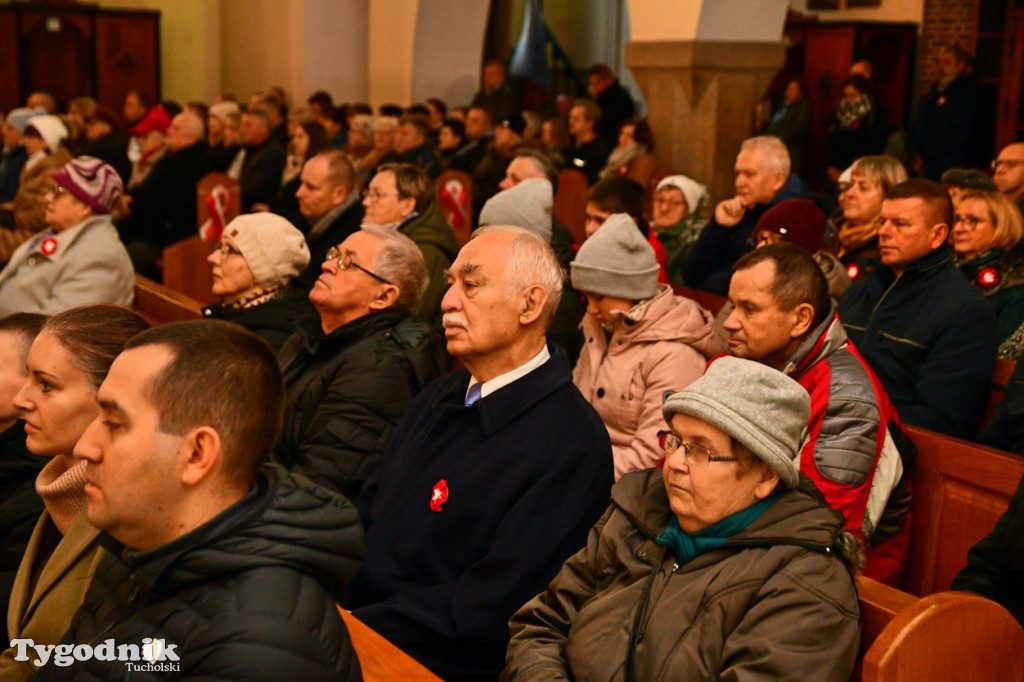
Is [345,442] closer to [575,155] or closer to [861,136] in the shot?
[575,155]

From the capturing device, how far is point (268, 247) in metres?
4.00

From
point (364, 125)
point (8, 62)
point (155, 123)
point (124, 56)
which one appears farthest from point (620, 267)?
point (8, 62)

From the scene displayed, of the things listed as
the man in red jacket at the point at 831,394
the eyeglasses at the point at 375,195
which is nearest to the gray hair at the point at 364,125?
the eyeglasses at the point at 375,195

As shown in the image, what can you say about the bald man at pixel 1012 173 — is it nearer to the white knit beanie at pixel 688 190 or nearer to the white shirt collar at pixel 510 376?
the white knit beanie at pixel 688 190

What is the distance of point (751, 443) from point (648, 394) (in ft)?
4.71

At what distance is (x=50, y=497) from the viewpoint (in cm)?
223

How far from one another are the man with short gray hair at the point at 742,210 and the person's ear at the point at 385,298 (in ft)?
6.53

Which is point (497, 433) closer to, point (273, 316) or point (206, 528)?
point (206, 528)

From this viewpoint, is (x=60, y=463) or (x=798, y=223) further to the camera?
(x=798, y=223)

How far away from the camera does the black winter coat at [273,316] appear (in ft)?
12.8

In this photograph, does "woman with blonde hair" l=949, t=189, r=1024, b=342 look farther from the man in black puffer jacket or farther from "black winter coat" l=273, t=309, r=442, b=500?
Answer: the man in black puffer jacket

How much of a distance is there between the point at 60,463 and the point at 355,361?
1078 millimetres

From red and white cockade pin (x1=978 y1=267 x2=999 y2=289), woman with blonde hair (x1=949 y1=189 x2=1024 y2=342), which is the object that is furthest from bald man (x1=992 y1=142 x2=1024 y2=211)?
red and white cockade pin (x1=978 y1=267 x2=999 y2=289)

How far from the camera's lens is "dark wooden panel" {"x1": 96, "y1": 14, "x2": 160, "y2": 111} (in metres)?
14.4
